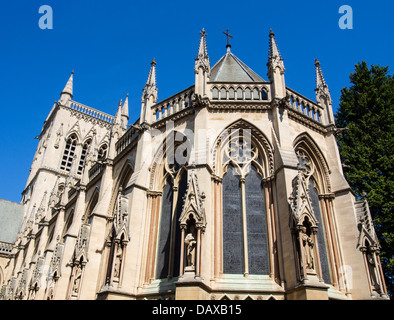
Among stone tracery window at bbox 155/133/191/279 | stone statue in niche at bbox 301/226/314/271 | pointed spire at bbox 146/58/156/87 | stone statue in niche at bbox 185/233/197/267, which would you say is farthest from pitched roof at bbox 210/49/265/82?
stone statue in niche at bbox 301/226/314/271

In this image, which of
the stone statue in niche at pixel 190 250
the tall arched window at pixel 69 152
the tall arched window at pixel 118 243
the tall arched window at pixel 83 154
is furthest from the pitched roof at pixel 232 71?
the tall arched window at pixel 83 154

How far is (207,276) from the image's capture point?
35.3 ft

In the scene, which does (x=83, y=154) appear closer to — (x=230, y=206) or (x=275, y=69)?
(x=275, y=69)

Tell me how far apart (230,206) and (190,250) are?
277 centimetres

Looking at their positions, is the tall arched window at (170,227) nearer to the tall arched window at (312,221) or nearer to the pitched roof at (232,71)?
the tall arched window at (312,221)

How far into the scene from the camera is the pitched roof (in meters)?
17.3

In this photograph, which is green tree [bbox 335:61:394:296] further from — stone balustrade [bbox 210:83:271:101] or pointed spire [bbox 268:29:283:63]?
pointed spire [bbox 268:29:283:63]

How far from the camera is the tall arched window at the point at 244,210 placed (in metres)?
11.9

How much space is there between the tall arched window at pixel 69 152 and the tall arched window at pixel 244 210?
1309 inches

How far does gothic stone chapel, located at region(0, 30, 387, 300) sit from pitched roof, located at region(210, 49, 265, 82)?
137mm

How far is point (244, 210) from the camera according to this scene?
12.7 m
